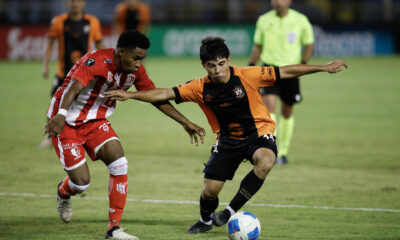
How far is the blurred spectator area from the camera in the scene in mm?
33062

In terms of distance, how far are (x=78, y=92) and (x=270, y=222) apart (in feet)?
7.94

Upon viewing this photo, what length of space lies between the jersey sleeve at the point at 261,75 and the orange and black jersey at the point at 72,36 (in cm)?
576

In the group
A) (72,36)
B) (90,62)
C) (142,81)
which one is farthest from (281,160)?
(90,62)

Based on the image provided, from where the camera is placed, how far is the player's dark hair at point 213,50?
6824mm

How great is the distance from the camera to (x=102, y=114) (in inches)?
287

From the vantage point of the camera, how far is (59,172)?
10539mm

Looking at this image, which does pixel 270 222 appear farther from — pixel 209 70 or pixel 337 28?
pixel 337 28

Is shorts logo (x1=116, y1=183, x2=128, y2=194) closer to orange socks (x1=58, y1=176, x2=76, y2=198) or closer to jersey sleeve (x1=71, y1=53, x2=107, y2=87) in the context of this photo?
orange socks (x1=58, y1=176, x2=76, y2=198)

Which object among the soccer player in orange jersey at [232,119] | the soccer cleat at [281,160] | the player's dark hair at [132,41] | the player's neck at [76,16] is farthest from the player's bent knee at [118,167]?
the player's neck at [76,16]

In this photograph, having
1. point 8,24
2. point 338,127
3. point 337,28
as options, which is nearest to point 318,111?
point 338,127

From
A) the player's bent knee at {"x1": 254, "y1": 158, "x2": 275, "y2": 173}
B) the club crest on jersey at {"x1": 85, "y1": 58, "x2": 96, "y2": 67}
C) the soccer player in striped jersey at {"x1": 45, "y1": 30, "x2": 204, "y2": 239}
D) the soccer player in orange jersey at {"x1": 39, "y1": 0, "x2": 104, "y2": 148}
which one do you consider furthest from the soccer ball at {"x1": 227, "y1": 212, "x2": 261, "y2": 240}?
the soccer player in orange jersey at {"x1": 39, "y1": 0, "x2": 104, "y2": 148}

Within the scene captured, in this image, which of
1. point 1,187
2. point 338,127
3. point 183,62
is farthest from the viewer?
point 183,62

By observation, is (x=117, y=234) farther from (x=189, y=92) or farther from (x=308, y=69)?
(x=308, y=69)

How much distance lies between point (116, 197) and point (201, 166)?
13.6 feet
